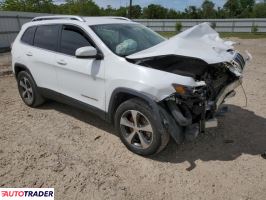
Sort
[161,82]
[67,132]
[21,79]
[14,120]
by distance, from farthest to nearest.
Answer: [21,79] < [14,120] < [67,132] < [161,82]

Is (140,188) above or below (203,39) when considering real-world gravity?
below

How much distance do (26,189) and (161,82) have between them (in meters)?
2.06

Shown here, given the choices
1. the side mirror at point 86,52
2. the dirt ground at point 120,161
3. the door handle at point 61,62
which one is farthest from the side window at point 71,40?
the dirt ground at point 120,161

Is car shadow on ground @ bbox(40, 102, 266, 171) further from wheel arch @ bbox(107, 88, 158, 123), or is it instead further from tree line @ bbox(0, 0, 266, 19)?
tree line @ bbox(0, 0, 266, 19)

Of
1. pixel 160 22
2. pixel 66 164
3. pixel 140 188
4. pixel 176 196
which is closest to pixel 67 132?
pixel 66 164

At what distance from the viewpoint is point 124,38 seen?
4547 millimetres

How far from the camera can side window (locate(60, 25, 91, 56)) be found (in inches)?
178

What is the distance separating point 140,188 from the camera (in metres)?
3.45

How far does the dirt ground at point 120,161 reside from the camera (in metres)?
3.42

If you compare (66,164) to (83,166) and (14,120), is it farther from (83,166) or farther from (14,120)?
(14,120)

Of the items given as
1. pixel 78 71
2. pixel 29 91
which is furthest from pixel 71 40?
pixel 29 91

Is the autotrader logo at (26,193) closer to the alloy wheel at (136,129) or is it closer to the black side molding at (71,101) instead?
the alloy wheel at (136,129)

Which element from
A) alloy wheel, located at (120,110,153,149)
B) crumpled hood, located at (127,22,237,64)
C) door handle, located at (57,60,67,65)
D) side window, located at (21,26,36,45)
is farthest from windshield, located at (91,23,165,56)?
side window, located at (21,26,36,45)

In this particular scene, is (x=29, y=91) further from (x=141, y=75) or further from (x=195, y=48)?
(x=195, y=48)
